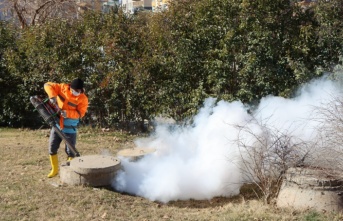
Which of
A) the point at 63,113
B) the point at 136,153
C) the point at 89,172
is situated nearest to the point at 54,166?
the point at 63,113

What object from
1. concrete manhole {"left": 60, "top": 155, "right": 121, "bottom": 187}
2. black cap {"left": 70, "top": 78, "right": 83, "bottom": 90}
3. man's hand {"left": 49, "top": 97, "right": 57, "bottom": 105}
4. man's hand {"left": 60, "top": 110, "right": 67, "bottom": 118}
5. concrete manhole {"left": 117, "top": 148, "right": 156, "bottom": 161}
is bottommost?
concrete manhole {"left": 60, "top": 155, "right": 121, "bottom": 187}

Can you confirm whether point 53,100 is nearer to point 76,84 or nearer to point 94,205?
point 76,84

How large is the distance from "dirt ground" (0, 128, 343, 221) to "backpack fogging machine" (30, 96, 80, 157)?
746 mm

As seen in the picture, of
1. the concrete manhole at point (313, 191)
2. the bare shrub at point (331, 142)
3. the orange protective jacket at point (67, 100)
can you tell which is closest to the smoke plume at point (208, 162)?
the bare shrub at point (331, 142)

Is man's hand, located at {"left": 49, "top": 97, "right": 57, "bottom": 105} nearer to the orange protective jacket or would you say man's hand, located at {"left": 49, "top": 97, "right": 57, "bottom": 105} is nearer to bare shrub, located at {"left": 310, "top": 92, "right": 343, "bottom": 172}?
the orange protective jacket

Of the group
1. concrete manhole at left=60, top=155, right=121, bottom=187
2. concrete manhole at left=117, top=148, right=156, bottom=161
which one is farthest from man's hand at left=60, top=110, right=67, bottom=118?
concrete manhole at left=117, top=148, right=156, bottom=161

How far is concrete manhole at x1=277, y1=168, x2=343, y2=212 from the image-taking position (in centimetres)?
642

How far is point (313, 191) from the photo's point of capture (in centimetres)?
645

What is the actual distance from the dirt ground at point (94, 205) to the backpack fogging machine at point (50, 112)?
75 cm

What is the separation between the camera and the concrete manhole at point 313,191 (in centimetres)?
642

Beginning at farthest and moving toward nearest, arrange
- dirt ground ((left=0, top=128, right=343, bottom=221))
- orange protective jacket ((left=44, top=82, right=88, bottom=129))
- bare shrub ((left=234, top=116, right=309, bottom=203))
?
orange protective jacket ((left=44, top=82, right=88, bottom=129)), bare shrub ((left=234, top=116, right=309, bottom=203)), dirt ground ((left=0, top=128, right=343, bottom=221))

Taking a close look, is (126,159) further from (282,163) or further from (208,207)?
(282,163)

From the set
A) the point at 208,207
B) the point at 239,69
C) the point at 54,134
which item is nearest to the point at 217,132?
the point at 208,207

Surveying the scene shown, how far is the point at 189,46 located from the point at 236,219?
21.3 feet
